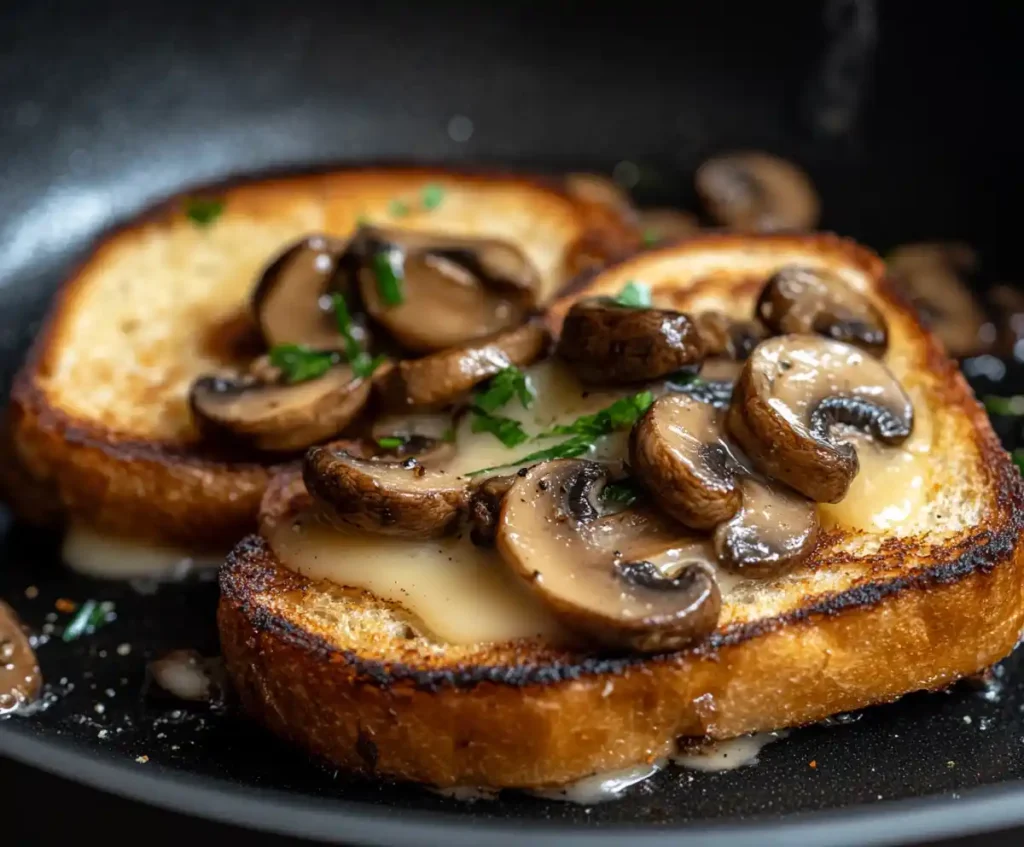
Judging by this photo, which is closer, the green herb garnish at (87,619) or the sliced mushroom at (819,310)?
the sliced mushroom at (819,310)

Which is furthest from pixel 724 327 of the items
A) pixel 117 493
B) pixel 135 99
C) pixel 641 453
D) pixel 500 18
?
pixel 135 99

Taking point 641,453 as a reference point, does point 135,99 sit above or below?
above

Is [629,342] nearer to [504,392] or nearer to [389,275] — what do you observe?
[504,392]

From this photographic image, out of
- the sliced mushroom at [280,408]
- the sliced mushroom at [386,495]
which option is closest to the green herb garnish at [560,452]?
the sliced mushroom at [386,495]

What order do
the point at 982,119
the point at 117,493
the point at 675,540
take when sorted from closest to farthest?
the point at 675,540 → the point at 117,493 → the point at 982,119

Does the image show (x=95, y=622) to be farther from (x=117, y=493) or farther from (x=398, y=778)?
(x=398, y=778)

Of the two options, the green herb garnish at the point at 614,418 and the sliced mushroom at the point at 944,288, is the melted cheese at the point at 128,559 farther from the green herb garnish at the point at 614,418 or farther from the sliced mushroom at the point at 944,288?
the sliced mushroom at the point at 944,288
